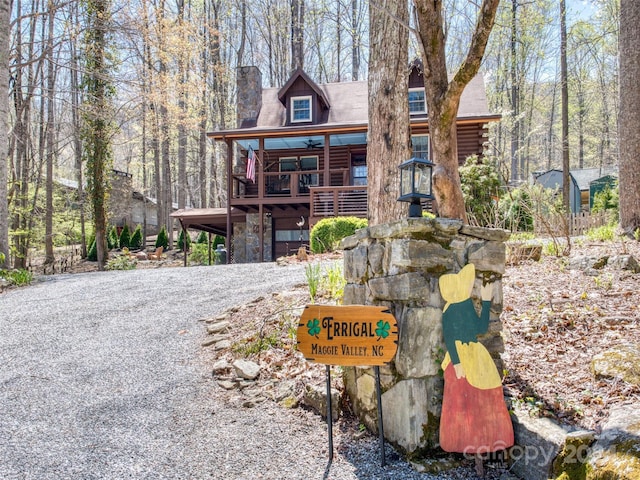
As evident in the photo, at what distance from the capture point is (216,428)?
10.0 feet

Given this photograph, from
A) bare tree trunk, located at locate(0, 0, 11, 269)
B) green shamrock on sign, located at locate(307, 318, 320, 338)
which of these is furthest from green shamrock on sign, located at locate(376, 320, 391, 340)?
bare tree trunk, located at locate(0, 0, 11, 269)

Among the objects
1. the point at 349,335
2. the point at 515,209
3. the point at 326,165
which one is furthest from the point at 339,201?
the point at 349,335

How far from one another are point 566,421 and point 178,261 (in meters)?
17.0

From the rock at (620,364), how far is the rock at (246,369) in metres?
2.56

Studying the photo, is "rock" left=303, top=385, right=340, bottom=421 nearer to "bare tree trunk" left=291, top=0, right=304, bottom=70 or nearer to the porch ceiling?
the porch ceiling

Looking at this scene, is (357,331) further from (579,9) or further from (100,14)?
(579,9)

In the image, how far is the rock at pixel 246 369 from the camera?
3.77 m

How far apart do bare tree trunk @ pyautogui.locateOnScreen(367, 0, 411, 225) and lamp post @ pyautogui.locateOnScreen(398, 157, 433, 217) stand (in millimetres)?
1864

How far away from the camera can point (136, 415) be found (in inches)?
127

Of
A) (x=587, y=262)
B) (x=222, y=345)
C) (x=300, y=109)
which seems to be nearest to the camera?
(x=222, y=345)

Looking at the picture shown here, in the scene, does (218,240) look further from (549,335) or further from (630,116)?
(549,335)

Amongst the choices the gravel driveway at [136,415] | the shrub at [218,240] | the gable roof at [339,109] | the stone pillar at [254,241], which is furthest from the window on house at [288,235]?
the gravel driveway at [136,415]

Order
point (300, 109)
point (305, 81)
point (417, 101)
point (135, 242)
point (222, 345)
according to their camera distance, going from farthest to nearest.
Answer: point (135, 242) < point (300, 109) < point (305, 81) < point (417, 101) < point (222, 345)

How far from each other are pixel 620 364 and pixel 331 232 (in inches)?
292
